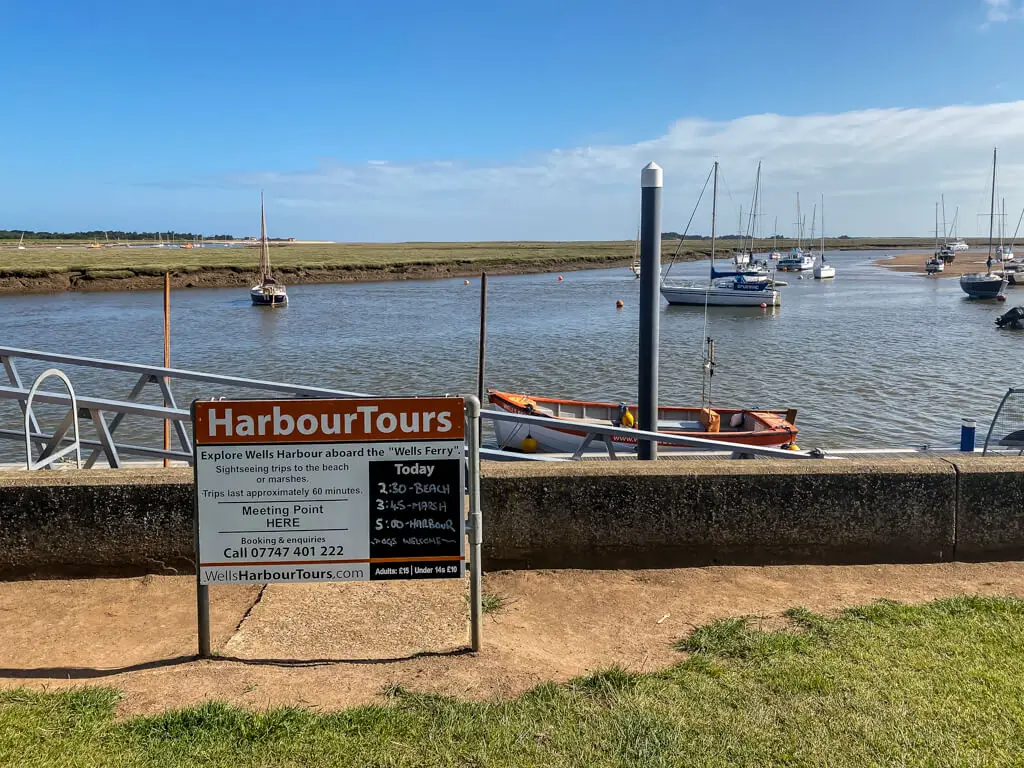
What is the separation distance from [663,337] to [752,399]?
17.9 meters

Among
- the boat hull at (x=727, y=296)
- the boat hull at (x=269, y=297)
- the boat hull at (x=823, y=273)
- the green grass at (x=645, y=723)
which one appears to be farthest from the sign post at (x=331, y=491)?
the boat hull at (x=823, y=273)

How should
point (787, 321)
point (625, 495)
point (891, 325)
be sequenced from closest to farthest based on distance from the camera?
point (625, 495) → point (891, 325) → point (787, 321)

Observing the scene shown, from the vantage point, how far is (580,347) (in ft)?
127

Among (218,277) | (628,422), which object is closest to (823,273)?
(218,277)

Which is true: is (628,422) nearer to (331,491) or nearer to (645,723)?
(331,491)

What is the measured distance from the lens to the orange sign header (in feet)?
14.5

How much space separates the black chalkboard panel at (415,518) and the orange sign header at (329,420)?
164mm

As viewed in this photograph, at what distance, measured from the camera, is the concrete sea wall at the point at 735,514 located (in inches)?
223

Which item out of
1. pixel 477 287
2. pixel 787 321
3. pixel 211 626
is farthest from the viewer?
pixel 477 287

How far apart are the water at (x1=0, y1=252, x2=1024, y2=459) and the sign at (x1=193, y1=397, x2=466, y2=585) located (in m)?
15.0

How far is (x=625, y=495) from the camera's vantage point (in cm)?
570

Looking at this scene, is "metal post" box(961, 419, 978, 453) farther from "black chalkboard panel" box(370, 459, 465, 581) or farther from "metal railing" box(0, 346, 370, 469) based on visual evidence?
"black chalkboard panel" box(370, 459, 465, 581)

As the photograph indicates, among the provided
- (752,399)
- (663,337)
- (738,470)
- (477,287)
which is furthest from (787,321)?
(738,470)

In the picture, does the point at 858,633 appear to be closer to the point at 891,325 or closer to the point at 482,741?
the point at 482,741
